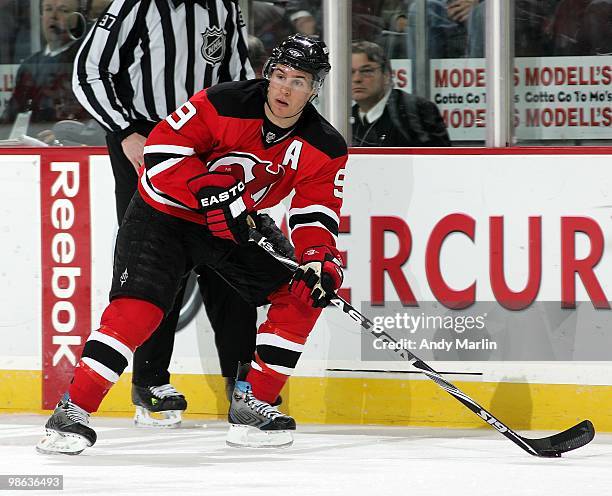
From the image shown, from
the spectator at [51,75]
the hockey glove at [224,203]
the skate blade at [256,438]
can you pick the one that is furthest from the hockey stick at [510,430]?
the spectator at [51,75]

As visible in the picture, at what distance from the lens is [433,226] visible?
4.04 metres

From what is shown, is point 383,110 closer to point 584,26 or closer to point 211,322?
point 584,26

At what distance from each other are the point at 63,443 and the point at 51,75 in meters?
1.31

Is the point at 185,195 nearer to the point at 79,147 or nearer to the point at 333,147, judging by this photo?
the point at 333,147

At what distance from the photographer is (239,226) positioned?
139 inches

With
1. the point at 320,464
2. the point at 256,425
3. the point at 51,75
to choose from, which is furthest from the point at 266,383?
the point at 51,75

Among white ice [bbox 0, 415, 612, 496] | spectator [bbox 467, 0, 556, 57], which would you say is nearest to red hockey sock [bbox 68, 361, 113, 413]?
white ice [bbox 0, 415, 612, 496]

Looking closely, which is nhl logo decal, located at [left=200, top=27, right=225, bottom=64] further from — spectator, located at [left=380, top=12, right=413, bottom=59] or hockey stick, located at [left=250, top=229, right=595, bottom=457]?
hockey stick, located at [left=250, top=229, right=595, bottom=457]

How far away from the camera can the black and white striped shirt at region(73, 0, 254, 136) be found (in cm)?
394

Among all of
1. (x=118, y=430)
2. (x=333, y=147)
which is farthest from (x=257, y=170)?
(x=118, y=430)

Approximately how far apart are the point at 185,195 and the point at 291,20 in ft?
2.90

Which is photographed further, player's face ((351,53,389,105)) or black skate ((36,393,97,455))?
player's face ((351,53,389,105))

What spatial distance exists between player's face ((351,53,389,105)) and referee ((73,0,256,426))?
328 millimetres

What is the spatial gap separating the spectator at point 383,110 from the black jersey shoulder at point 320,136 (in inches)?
19.8
